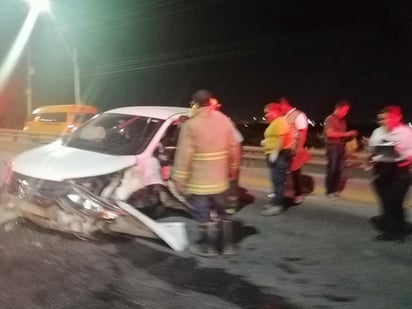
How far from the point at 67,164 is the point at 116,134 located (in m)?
1.24

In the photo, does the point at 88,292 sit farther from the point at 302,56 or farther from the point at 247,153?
the point at 302,56

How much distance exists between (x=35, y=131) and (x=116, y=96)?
698 inches

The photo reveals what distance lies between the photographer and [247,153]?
1383cm

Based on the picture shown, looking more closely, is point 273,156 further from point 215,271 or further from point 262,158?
point 262,158

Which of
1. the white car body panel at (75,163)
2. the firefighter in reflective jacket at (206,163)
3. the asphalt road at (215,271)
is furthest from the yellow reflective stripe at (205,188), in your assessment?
the white car body panel at (75,163)

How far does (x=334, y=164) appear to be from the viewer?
10062mm

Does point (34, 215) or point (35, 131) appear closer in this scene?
point (34, 215)

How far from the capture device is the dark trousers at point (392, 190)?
7.45 m

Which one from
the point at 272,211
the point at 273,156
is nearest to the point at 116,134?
the point at 273,156

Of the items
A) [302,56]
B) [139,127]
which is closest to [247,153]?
[139,127]

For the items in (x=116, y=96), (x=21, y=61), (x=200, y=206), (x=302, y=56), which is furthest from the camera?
(x=21, y=61)

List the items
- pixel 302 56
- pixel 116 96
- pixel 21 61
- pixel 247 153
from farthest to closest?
pixel 21 61 → pixel 116 96 → pixel 302 56 → pixel 247 153

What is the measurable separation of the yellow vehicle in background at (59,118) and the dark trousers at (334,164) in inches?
459

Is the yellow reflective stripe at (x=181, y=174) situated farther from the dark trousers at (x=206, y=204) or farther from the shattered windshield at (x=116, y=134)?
the shattered windshield at (x=116, y=134)
